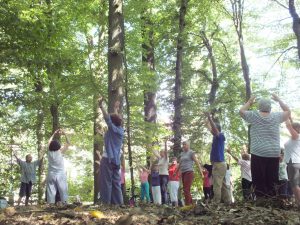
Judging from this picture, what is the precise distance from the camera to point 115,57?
9.52m

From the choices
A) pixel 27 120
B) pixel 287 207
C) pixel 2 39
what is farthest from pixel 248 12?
pixel 287 207

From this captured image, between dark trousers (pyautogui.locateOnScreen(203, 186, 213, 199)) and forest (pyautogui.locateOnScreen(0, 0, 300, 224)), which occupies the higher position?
forest (pyautogui.locateOnScreen(0, 0, 300, 224))

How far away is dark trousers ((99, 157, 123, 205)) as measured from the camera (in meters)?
7.54

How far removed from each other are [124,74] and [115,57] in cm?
313

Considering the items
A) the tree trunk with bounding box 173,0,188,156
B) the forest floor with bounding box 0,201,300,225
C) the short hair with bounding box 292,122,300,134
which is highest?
the tree trunk with bounding box 173,0,188,156

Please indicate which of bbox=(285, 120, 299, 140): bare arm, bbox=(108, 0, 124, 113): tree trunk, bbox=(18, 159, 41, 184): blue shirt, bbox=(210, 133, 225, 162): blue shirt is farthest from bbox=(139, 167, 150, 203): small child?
bbox=(285, 120, 299, 140): bare arm

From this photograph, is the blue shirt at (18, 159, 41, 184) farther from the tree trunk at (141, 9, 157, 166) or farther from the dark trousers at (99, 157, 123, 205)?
the dark trousers at (99, 157, 123, 205)

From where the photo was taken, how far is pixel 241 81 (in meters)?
23.0

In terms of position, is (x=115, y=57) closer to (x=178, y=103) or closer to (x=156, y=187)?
(x=156, y=187)

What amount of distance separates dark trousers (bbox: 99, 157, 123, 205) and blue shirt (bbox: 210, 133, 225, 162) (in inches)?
86.3

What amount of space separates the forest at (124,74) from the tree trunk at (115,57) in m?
0.03

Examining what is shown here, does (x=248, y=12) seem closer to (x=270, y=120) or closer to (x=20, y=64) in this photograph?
(x=20, y=64)

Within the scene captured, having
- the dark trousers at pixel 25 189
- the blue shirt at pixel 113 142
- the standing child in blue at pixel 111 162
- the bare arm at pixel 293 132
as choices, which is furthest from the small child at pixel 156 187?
the bare arm at pixel 293 132

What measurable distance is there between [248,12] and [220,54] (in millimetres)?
5939
